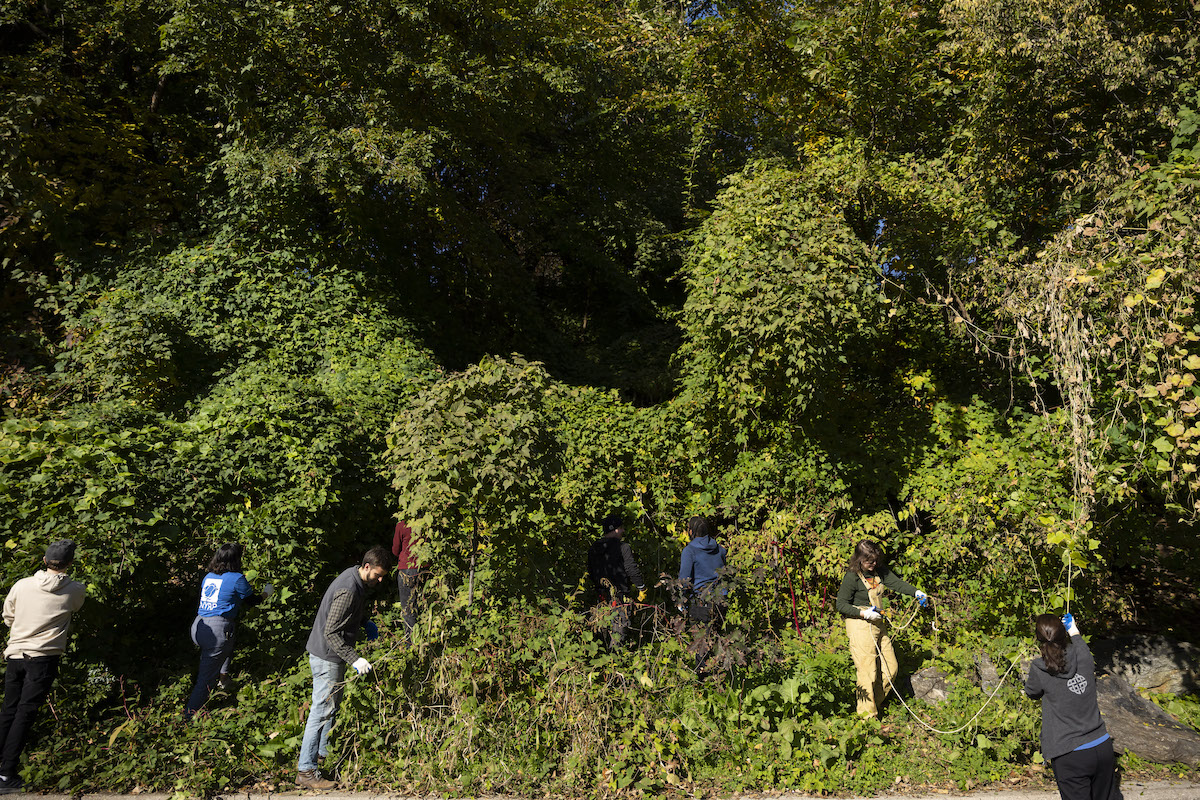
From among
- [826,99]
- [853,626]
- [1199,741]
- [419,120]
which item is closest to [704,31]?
[826,99]

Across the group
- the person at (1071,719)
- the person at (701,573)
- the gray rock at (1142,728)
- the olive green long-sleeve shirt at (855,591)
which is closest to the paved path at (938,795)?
the gray rock at (1142,728)

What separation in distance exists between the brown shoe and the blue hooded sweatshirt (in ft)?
10.7

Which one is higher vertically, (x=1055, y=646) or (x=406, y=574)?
(x=1055, y=646)

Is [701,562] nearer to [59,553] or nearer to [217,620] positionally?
[217,620]

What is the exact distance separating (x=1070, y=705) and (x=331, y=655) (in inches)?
188

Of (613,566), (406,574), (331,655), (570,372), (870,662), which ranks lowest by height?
(331,655)

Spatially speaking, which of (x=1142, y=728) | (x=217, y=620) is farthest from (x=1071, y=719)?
(x=217, y=620)

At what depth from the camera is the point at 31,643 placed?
4.61 meters

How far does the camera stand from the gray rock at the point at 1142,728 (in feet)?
17.6

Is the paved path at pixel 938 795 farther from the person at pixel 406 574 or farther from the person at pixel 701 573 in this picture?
the person at pixel 701 573

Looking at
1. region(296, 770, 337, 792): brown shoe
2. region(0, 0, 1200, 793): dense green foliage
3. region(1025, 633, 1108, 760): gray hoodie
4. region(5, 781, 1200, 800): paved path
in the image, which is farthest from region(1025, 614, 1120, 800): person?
region(296, 770, 337, 792): brown shoe

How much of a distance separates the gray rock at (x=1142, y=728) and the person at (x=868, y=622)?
1531mm

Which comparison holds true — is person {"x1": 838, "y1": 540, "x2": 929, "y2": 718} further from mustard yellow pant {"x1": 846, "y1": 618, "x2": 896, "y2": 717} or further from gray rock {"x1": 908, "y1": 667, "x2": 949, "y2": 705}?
gray rock {"x1": 908, "y1": 667, "x2": 949, "y2": 705}

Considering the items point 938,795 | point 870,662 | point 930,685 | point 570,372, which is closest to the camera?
point 938,795
